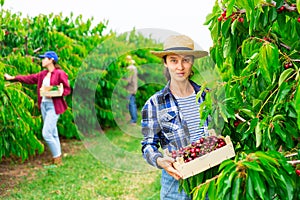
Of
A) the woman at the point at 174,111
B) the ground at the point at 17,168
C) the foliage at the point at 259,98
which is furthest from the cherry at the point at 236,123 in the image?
the ground at the point at 17,168

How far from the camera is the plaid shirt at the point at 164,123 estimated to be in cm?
253

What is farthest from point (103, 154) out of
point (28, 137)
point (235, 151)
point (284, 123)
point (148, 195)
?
point (284, 123)

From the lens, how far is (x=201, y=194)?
178 centimetres

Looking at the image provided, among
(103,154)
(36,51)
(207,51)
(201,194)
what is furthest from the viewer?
(36,51)

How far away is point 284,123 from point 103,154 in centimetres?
355

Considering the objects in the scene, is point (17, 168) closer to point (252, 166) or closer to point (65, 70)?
point (65, 70)

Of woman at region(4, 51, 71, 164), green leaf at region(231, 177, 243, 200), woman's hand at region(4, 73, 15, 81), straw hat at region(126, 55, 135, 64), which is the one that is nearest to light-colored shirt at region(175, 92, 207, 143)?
green leaf at region(231, 177, 243, 200)

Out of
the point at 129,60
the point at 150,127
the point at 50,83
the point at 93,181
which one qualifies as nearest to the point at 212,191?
the point at 150,127

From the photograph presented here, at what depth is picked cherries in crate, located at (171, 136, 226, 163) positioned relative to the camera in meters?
2.15

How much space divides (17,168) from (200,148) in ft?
16.7

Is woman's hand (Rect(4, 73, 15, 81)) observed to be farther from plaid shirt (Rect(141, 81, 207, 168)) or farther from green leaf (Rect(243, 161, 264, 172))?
green leaf (Rect(243, 161, 264, 172))

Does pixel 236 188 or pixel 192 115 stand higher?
pixel 192 115

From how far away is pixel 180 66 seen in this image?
8.16ft

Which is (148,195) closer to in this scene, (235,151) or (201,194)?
(235,151)
